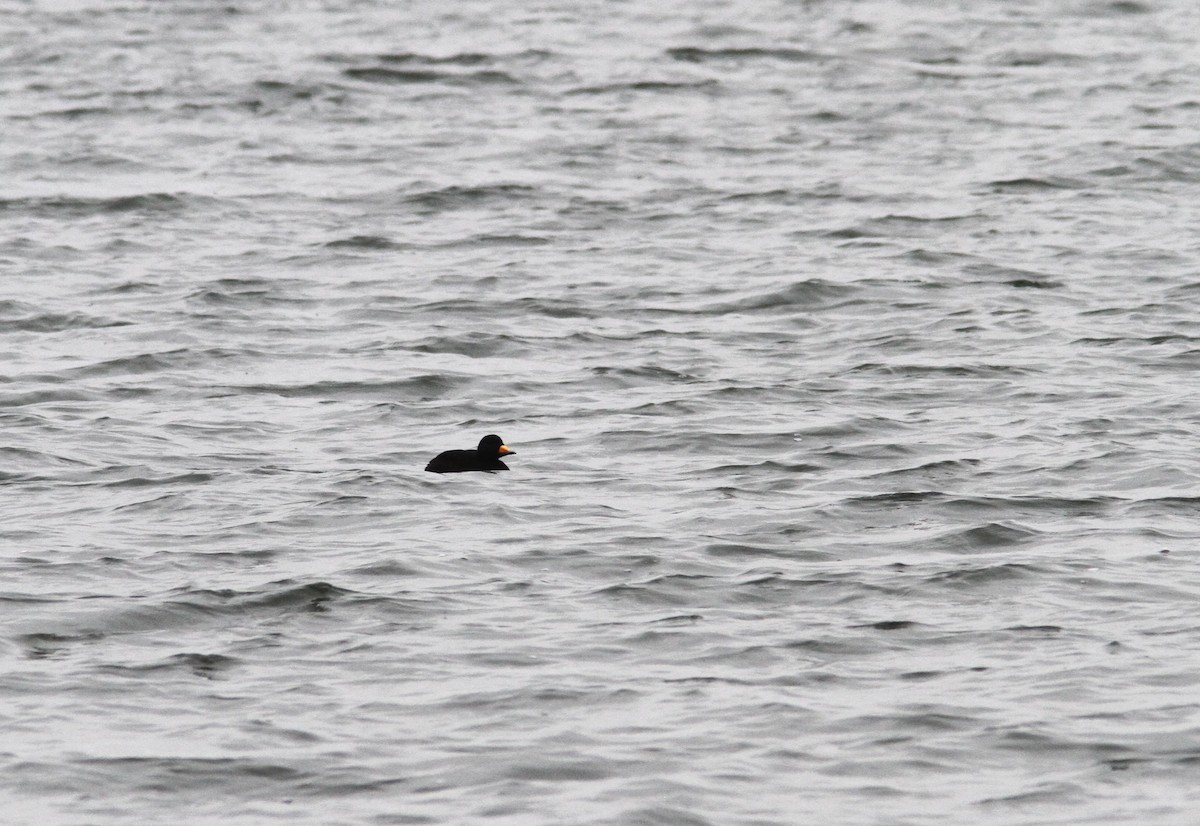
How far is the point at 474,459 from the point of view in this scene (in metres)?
14.2

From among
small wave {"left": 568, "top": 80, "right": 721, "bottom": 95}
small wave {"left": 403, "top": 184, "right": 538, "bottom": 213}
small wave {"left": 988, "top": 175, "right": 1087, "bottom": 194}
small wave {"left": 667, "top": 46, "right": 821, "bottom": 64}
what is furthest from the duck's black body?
small wave {"left": 667, "top": 46, "right": 821, "bottom": 64}

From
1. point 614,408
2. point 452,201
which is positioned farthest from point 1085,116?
point 614,408

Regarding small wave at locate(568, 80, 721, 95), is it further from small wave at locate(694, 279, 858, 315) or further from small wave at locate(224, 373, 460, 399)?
small wave at locate(224, 373, 460, 399)

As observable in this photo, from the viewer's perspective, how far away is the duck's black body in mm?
14156

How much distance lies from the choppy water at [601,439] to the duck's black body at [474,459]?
330mm

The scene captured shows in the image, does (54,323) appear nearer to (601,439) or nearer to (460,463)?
(601,439)

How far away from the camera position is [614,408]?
16375 millimetres

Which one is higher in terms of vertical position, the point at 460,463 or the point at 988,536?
the point at 460,463

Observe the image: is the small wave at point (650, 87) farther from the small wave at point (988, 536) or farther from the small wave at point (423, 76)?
the small wave at point (988, 536)

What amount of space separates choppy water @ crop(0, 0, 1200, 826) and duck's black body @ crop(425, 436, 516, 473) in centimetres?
33

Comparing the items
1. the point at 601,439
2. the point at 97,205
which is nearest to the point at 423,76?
the point at 97,205

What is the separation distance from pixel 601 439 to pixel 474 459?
4.87 ft

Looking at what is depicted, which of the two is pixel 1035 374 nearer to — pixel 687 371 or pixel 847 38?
pixel 687 371

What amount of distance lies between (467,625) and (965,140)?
17.0m
